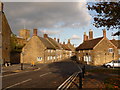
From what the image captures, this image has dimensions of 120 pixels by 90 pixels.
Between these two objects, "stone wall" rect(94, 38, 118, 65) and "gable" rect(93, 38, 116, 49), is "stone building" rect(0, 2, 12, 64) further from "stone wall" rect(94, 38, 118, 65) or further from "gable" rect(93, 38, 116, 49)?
"gable" rect(93, 38, 116, 49)

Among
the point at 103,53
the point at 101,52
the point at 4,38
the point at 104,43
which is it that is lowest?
the point at 103,53

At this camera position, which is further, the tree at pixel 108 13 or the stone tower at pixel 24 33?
the stone tower at pixel 24 33

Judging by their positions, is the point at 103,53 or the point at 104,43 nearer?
the point at 103,53

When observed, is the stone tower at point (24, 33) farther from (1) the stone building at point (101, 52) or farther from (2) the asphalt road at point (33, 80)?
(2) the asphalt road at point (33, 80)

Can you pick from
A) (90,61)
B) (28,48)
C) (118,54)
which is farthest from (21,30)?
(118,54)

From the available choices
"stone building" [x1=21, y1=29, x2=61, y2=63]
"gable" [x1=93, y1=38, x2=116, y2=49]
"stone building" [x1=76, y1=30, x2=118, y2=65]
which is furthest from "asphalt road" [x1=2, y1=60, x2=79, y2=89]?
"stone building" [x1=21, y1=29, x2=61, y2=63]

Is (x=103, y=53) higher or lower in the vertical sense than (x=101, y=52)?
lower

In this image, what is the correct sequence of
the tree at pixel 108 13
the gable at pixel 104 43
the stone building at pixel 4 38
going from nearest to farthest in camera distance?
the tree at pixel 108 13 < the stone building at pixel 4 38 < the gable at pixel 104 43

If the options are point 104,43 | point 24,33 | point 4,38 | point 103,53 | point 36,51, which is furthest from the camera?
point 24,33

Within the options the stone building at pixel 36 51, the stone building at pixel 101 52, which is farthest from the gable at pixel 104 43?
the stone building at pixel 36 51

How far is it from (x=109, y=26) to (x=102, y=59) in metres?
32.5

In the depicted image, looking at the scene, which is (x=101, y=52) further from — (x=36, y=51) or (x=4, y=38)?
(x=4, y=38)

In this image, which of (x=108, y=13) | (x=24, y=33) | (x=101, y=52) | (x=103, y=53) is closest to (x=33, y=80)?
(x=108, y=13)

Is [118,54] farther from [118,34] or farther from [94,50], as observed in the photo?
[118,34]
